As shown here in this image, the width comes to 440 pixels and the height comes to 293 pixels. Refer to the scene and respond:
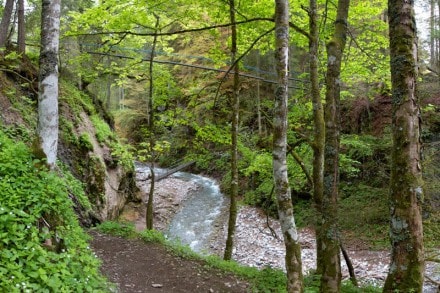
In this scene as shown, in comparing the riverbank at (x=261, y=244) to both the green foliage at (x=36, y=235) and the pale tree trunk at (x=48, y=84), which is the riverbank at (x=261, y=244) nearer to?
the green foliage at (x=36, y=235)

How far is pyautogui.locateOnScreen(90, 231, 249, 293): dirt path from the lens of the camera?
6.18m

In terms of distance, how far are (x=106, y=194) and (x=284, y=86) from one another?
869cm

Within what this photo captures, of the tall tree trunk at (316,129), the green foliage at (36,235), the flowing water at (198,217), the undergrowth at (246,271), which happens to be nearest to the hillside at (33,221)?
the green foliage at (36,235)

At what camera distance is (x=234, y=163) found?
352 inches

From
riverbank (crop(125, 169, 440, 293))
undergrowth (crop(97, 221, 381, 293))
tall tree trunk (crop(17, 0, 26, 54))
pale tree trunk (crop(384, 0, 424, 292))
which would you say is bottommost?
riverbank (crop(125, 169, 440, 293))

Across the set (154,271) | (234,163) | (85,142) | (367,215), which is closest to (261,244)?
(367,215)

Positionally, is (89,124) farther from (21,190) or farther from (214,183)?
(214,183)

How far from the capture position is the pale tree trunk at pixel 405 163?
123 inches

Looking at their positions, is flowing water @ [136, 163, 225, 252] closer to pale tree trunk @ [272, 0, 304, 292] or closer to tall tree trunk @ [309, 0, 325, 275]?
tall tree trunk @ [309, 0, 325, 275]

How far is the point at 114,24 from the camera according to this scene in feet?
25.4

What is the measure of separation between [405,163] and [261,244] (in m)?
10.2

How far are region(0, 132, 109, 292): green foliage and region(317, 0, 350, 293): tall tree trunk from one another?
112 inches

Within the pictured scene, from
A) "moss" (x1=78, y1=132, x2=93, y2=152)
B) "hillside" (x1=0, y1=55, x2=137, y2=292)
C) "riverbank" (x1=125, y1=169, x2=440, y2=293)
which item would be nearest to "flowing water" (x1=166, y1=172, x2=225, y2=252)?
"riverbank" (x1=125, y1=169, x2=440, y2=293)

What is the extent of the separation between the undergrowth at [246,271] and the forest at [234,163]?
0.05 meters
